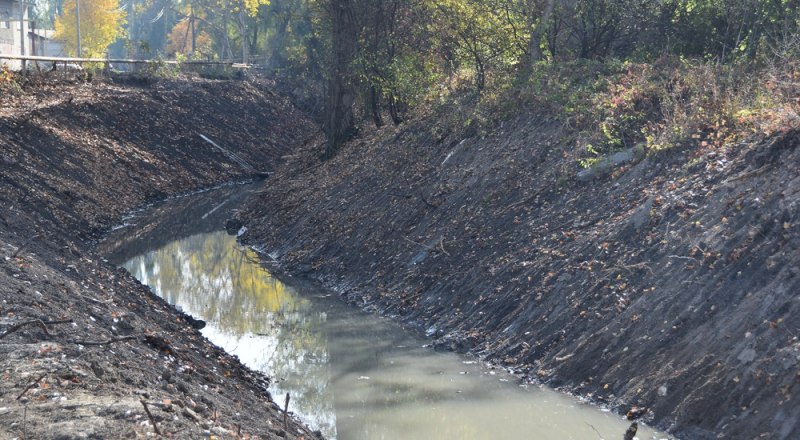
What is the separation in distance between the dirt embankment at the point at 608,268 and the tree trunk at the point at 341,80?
7682mm

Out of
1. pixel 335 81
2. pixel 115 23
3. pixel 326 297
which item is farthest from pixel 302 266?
pixel 115 23

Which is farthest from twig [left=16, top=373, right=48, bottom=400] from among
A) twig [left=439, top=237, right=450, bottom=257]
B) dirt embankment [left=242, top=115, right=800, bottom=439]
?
twig [left=439, top=237, right=450, bottom=257]

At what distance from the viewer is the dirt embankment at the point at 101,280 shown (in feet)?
24.9

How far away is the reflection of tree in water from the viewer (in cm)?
1302

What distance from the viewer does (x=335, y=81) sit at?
1088 inches

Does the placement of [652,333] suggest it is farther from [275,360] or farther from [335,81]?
[335,81]

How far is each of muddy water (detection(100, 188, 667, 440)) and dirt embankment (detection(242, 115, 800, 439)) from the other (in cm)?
45

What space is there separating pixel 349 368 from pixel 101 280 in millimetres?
5114

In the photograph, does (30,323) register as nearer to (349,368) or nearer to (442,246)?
(349,368)

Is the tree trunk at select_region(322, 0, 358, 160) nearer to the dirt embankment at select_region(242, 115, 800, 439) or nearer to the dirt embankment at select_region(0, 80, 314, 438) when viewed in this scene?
the dirt embankment at select_region(0, 80, 314, 438)

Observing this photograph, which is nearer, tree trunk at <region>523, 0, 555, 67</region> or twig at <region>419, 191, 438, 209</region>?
twig at <region>419, 191, 438, 209</region>

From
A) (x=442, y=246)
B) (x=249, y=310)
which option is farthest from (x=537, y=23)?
(x=249, y=310)

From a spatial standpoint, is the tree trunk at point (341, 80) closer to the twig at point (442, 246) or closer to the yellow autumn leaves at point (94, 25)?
the twig at point (442, 246)

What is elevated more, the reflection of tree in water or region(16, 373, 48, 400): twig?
region(16, 373, 48, 400): twig
